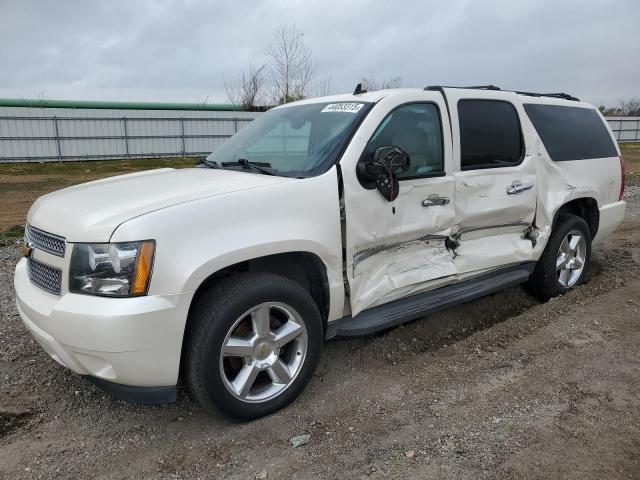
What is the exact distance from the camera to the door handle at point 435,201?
3658 mm

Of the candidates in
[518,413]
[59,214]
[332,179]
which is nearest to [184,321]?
[59,214]

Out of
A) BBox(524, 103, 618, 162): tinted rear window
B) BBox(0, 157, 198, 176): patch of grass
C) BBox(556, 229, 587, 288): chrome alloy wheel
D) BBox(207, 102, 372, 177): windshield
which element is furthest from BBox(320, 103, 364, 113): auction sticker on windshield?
BBox(0, 157, 198, 176): patch of grass

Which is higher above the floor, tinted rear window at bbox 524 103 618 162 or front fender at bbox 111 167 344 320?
tinted rear window at bbox 524 103 618 162

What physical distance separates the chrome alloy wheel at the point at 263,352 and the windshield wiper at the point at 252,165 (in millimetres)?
943

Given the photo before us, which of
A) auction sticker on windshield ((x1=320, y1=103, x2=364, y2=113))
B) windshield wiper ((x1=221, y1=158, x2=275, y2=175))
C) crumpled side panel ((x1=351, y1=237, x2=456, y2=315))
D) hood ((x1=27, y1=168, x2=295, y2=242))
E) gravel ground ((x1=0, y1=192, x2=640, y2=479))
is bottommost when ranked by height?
gravel ground ((x1=0, y1=192, x2=640, y2=479))

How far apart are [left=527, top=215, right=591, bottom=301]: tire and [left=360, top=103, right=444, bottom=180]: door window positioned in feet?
5.73

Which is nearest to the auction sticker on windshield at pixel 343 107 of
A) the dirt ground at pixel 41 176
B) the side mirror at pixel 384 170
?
the side mirror at pixel 384 170

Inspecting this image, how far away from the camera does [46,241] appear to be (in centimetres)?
291

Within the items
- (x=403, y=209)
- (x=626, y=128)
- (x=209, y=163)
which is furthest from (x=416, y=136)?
(x=626, y=128)

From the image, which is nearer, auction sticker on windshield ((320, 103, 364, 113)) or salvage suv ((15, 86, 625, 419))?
salvage suv ((15, 86, 625, 419))

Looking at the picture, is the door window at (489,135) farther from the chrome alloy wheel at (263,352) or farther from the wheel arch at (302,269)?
the chrome alloy wheel at (263,352)

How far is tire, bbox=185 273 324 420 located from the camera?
8.91 feet

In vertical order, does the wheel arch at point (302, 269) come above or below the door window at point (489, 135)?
below

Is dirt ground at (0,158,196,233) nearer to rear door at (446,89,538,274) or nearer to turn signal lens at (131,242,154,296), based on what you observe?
turn signal lens at (131,242,154,296)
